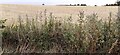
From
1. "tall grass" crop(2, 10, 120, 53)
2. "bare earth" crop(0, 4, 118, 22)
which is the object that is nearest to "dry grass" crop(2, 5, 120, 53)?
"tall grass" crop(2, 10, 120, 53)

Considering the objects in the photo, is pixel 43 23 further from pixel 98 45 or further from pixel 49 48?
pixel 98 45

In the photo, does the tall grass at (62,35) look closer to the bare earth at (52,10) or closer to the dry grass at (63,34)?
the dry grass at (63,34)

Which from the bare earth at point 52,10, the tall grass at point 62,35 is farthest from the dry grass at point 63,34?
the bare earth at point 52,10

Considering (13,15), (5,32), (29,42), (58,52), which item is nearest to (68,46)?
(58,52)

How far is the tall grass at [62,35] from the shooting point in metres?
5.51

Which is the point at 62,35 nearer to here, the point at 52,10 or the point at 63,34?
the point at 63,34

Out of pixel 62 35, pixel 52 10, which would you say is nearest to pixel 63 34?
pixel 62 35

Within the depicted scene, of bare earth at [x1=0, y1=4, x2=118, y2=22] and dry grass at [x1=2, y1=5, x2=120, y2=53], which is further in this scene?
bare earth at [x1=0, y1=4, x2=118, y2=22]

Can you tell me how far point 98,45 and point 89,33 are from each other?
0.26 meters

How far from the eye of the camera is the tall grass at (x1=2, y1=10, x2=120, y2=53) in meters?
5.51

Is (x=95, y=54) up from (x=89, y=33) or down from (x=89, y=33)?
down

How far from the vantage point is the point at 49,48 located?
234 inches

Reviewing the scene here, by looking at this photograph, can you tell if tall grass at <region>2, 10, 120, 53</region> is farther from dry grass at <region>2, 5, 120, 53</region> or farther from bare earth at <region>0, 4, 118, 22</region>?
bare earth at <region>0, 4, 118, 22</region>

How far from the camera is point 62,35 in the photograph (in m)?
5.93
